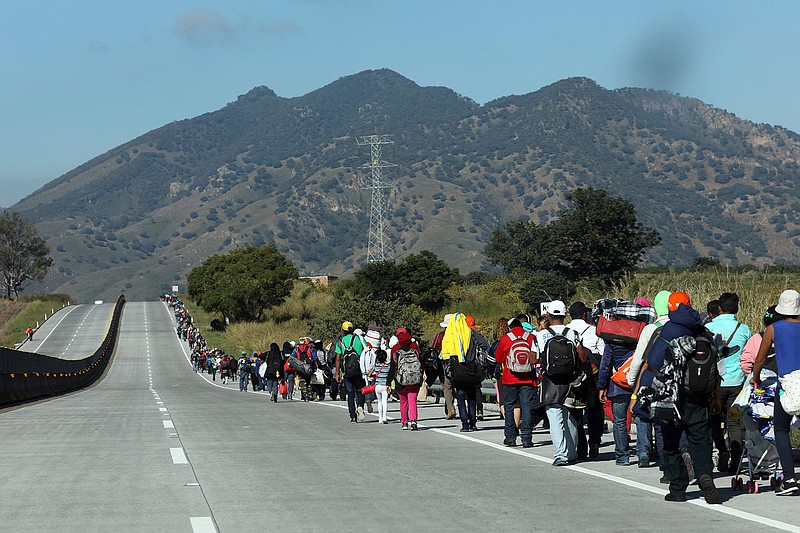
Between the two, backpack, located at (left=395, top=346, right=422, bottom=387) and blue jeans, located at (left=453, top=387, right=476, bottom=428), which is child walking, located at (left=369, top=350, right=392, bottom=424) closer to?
backpack, located at (left=395, top=346, right=422, bottom=387)

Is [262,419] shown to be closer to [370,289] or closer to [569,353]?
[569,353]

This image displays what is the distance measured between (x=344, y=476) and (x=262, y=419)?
10.5 m

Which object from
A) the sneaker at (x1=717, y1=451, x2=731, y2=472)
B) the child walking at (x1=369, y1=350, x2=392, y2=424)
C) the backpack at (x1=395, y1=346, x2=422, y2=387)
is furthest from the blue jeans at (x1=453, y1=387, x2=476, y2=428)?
the sneaker at (x1=717, y1=451, x2=731, y2=472)

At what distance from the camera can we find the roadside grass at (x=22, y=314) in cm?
11847

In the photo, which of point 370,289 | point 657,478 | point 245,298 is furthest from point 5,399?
point 245,298

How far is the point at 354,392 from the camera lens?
870 inches

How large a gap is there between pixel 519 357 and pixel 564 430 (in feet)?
6.71

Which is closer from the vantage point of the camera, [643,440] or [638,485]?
[638,485]

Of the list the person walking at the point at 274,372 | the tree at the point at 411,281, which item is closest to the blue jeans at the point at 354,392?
the person walking at the point at 274,372

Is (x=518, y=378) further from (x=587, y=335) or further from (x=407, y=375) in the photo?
(x=407, y=375)

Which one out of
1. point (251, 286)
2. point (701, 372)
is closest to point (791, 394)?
point (701, 372)

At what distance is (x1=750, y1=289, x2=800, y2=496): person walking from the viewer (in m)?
11.0

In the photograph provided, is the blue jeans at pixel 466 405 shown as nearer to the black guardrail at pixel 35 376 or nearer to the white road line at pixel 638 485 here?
the white road line at pixel 638 485

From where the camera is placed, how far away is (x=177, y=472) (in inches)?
517
